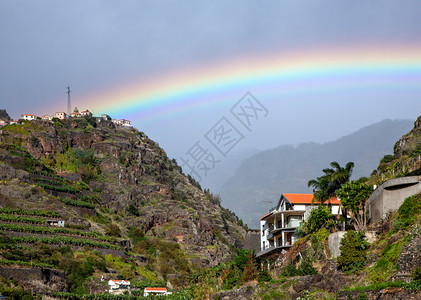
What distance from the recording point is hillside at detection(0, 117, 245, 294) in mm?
95750

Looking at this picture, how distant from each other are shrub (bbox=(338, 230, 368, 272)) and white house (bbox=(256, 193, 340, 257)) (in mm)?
22794

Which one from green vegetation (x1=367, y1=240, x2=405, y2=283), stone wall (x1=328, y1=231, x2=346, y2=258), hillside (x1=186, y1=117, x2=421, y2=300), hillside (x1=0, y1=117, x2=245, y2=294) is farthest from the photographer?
hillside (x1=0, y1=117, x2=245, y2=294)

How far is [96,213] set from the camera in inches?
5113

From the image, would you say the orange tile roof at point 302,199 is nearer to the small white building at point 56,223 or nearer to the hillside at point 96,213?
the hillside at point 96,213

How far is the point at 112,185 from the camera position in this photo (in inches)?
6083

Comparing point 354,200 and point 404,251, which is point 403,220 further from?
point 354,200

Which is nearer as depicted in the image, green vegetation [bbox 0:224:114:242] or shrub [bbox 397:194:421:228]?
shrub [bbox 397:194:421:228]

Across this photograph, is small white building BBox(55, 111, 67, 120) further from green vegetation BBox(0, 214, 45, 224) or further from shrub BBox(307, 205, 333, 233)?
shrub BBox(307, 205, 333, 233)

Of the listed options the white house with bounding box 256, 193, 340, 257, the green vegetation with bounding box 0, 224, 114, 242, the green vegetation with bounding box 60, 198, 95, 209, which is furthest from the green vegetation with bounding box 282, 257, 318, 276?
the green vegetation with bounding box 60, 198, 95, 209

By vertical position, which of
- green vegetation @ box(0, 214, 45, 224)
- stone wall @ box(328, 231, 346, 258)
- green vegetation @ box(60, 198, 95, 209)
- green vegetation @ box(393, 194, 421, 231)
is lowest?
stone wall @ box(328, 231, 346, 258)

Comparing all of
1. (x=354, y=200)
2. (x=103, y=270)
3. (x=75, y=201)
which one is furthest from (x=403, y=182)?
(x=75, y=201)

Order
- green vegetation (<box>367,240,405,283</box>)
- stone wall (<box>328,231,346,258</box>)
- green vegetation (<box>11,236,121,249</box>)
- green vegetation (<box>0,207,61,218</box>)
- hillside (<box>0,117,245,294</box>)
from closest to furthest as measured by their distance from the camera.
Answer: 1. green vegetation (<box>367,240,405,283</box>)
2. stone wall (<box>328,231,346,258</box>)
3. hillside (<box>0,117,245,294</box>)
4. green vegetation (<box>11,236,121,249</box>)
5. green vegetation (<box>0,207,61,218</box>)

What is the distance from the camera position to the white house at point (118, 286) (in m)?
91.8

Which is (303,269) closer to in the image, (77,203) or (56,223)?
(56,223)
